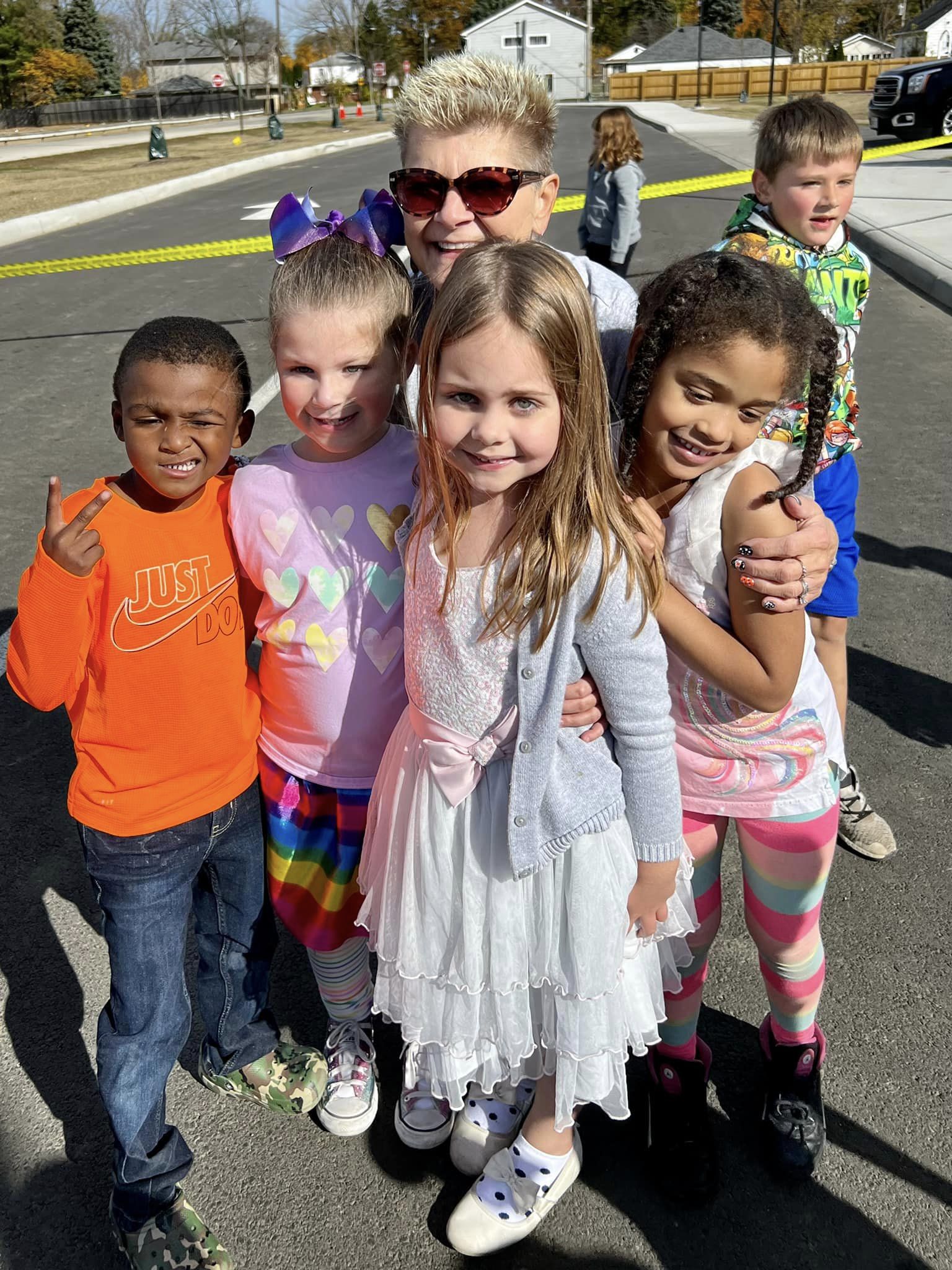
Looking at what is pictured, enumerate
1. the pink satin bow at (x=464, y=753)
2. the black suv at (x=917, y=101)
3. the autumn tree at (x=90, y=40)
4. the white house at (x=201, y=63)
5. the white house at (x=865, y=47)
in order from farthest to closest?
the white house at (x=201, y=63) → the white house at (x=865, y=47) → the autumn tree at (x=90, y=40) → the black suv at (x=917, y=101) → the pink satin bow at (x=464, y=753)

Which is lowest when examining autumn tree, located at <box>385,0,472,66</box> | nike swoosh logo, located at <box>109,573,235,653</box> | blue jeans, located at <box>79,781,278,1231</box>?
blue jeans, located at <box>79,781,278,1231</box>

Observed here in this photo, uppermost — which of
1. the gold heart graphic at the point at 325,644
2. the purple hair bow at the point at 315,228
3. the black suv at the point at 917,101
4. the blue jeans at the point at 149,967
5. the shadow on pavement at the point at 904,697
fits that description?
the black suv at the point at 917,101

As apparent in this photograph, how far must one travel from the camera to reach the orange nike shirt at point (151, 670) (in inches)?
72.2

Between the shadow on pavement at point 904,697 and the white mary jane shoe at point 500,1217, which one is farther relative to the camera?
the shadow on pavement at point 904,697

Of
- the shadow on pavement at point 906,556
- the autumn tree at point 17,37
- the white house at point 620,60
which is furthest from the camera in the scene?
the white house at point 620,60

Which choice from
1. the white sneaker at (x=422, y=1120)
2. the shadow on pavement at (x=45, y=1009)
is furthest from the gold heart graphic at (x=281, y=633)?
the shadow on pavement at (x=45, y=1009)

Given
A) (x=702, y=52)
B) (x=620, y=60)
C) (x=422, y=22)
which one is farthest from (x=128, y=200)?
(x=620, y=60)

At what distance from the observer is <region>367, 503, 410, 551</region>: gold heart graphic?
1.92 m

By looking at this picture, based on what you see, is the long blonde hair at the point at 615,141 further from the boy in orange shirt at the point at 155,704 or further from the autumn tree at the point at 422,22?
the autumn tree at the point at 422,22

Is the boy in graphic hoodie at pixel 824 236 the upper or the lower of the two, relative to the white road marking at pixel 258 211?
upper

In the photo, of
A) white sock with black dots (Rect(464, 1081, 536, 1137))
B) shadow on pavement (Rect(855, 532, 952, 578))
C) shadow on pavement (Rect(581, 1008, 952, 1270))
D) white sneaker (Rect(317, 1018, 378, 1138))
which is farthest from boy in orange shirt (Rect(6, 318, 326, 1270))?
shadow on pavement (Rect(855, 532, 952, 578))

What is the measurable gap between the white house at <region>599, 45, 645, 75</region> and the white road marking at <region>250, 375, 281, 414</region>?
77873 mm

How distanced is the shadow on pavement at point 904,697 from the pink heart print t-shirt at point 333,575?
246 cm

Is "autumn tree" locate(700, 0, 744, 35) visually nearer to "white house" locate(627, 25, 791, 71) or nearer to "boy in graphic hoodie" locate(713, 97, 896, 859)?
"white house" locate(627, 25, 791, 71)
